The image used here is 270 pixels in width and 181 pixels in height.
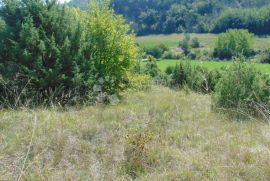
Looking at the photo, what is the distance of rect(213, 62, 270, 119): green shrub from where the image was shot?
7.69m

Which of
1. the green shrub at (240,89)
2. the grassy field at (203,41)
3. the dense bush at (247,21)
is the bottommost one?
the grassy field at (203,41)

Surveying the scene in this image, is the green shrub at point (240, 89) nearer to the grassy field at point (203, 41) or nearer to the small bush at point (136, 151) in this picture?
the small bush at point (136, 151)

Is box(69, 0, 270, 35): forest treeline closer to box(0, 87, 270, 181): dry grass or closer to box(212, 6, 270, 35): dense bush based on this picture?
box(212, 6, 270, 35): dense bush

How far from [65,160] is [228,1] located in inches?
7615

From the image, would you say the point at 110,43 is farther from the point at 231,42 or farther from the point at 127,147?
the point at 231,42

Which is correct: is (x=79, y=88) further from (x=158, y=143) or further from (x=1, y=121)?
(x=158, y=143)

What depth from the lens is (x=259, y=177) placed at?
13.1ft

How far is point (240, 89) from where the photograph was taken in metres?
7.74

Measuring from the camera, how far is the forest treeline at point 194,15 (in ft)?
420

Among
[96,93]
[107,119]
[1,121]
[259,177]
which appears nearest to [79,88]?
[96,93]

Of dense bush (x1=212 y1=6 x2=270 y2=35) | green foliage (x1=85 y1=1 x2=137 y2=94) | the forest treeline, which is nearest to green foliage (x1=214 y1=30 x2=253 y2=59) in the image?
dense bush (x1=212 y1=6 x2=270 y2=35)

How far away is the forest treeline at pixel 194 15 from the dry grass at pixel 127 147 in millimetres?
110343

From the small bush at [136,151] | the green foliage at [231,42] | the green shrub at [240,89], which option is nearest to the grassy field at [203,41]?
the green foliage at [231,42]

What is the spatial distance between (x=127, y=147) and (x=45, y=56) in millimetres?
4306
